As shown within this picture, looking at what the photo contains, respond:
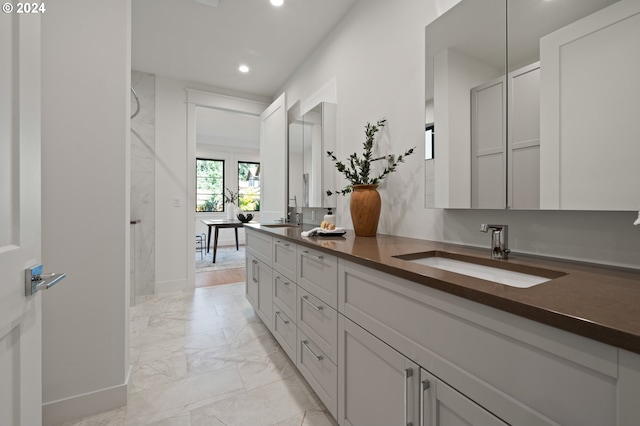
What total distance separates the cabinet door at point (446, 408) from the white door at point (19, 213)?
104 centimetres

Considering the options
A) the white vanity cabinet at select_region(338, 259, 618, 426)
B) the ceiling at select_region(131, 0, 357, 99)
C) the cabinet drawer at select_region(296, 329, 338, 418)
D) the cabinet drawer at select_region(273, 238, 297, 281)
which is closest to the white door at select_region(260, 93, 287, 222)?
the ceiling at select_region(131, 0, 357, 99)

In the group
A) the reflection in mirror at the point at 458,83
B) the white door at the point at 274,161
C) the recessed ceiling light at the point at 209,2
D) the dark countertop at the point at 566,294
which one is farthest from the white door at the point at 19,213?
the white door at the point at 274,161

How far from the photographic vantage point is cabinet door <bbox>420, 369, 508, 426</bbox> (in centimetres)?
66

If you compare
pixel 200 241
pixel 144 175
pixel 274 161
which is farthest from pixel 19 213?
pixel 200 241

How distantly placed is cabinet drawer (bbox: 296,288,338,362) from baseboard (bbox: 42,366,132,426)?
102 centimetres

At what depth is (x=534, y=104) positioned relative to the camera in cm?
109

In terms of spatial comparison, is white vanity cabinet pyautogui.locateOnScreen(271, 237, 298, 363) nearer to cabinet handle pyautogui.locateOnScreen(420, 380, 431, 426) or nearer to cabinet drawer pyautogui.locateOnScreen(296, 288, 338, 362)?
cabinet drawer pyautogui.locateOnScreen(296, 288, 338, 362)

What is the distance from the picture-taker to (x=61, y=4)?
1.34 m

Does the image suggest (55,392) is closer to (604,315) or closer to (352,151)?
(604,315)

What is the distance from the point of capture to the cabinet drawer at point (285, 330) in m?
1.73

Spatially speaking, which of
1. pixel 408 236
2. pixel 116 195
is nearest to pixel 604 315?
pixel 408 236

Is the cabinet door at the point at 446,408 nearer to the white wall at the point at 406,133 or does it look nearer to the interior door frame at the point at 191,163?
the white wall at the point at 406,133

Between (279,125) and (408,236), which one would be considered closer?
(408,236)

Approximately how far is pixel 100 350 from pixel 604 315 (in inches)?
78.8
